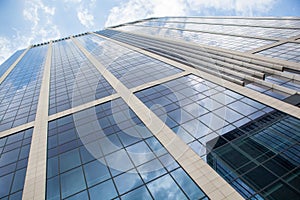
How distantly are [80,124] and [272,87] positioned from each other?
21326 millimetres

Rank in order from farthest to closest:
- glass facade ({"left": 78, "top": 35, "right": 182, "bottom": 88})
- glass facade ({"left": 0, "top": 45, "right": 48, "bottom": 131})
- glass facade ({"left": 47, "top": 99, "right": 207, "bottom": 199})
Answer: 1. glass facade ({"left": 78, "top": 35, "right": 182, "bottom": 88})
2. glass facade ({"left": 0, "top": 45, "right": 48, "bottom": 131})
3. glass facade ({"left": 47, "top": 99, "right": 207, "bottom": 199})

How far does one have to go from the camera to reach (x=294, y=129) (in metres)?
18.1

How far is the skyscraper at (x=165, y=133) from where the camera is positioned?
15.6 metres

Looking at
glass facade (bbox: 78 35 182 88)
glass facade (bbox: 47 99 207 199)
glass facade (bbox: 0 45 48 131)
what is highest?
glass facade (bbox: 78 35 182 88)

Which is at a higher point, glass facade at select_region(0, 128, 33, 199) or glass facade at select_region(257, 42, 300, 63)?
glass facade at select_region(257, 42, 300, 63)

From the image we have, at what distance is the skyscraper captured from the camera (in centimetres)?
1559

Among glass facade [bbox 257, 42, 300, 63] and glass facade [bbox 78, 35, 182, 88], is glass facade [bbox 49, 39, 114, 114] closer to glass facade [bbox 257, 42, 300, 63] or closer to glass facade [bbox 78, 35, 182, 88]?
glass facade [bbox 78, 35, 182, 88]


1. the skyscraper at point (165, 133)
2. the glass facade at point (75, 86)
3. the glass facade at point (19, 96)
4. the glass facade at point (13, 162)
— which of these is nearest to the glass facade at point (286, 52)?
the skyscraper at point (165, 133)

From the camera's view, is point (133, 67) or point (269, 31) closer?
point (133, 67)

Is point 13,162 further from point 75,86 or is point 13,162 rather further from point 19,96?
point 19,96

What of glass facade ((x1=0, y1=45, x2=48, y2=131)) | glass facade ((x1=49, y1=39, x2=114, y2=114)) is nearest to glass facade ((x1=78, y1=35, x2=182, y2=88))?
glass facade ((x1=49, y1=39, x2=114, y2=114))

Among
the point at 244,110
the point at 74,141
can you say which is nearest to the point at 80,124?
the point at 74,141

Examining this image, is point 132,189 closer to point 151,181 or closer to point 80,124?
point 151,181

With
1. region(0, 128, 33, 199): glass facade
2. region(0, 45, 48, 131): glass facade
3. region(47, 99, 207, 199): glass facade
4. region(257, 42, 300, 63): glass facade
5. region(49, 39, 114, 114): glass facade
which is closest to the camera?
region(47, 99, 207, 199): glass facade
